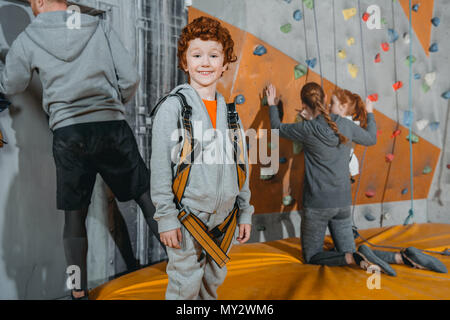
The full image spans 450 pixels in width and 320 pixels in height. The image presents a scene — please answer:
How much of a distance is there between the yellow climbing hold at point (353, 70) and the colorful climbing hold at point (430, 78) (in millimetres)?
849

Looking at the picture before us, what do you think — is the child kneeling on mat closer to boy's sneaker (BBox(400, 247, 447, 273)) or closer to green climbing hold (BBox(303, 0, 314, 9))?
boy's sneaker (BBox(400, 247, 447, 273))

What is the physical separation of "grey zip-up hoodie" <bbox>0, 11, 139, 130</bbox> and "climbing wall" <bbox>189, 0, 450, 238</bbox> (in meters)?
0.74

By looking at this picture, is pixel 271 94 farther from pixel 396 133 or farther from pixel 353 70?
pixel 396 133

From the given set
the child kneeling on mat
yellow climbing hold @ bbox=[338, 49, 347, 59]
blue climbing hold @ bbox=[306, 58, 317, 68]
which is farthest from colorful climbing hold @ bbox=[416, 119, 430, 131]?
the child kneeling on mat

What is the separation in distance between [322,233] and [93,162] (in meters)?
1.36

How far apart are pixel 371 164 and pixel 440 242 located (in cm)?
76

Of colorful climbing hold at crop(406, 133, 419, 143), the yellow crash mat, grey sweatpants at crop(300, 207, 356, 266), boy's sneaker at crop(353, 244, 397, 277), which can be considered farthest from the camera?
colorful climbing hold at crop(406, 133, 419, 143)

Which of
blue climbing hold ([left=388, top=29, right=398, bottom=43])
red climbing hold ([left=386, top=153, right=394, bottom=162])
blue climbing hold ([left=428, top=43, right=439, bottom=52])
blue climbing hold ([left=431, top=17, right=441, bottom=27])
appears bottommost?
red climbing hold ([left=386, top=153, right=394, bottom=162])

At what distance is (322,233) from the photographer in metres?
2.13

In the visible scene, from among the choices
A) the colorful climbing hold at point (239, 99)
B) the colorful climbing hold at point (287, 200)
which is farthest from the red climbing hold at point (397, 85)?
the colorful climbing hold at point (239, 99)

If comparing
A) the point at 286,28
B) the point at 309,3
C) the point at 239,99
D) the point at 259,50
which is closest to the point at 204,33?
the point at 239,99

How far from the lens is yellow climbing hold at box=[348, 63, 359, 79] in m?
2.75

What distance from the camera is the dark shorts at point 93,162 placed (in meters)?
1.53
